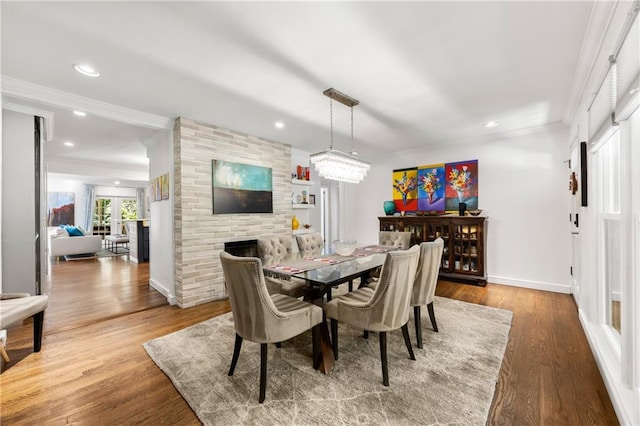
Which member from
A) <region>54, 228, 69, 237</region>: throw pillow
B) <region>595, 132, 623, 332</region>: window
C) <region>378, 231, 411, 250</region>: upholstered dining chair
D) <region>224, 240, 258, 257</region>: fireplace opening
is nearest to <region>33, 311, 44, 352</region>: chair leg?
<region>224, 240, 258, 257</region>: fireplace opening

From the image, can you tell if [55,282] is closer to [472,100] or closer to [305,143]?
[305,143]

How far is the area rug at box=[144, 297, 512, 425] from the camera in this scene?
159cm

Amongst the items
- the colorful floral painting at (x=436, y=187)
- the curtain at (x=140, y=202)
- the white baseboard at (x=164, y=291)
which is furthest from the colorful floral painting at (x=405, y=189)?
the curtain at (x=140, y=202)

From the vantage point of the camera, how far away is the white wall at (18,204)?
2830mm

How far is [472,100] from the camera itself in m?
2.99

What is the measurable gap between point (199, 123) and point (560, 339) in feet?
15.6

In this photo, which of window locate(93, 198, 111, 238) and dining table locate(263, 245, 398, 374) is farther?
window locate(93, 198, 111, 238)

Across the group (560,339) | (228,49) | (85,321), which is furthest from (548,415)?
(85,321)

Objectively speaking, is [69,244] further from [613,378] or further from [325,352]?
[613,378]

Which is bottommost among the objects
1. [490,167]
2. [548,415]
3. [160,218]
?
[548,415]

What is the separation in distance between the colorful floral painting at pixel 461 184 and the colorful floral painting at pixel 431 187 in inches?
3.4

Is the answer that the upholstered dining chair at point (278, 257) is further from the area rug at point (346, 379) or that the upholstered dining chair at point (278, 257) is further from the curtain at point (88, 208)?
the curtain at point (88, 208)

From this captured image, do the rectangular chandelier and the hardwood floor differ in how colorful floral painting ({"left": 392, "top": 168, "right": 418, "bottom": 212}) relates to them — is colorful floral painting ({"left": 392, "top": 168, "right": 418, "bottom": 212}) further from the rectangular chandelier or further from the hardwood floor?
the hardwood floor

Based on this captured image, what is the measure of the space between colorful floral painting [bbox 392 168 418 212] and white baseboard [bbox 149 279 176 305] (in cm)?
430
